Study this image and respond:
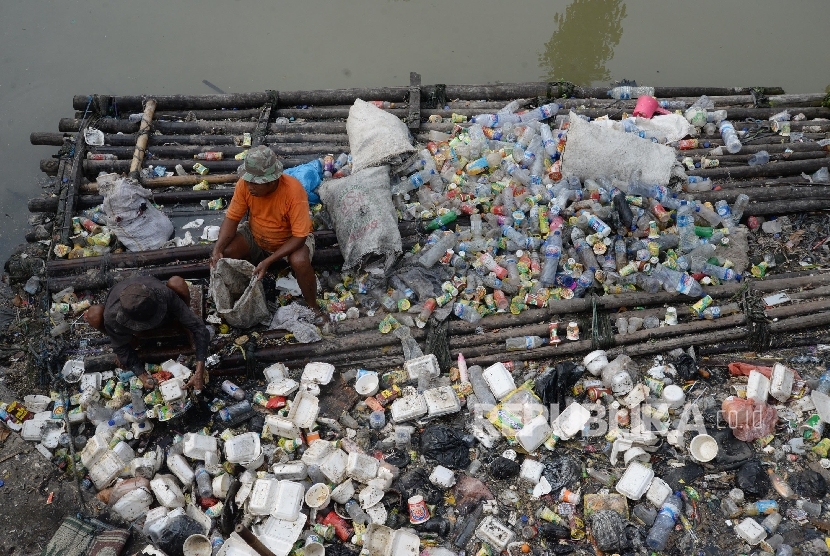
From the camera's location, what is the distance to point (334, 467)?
3.78 meters

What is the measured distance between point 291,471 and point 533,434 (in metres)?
1.45

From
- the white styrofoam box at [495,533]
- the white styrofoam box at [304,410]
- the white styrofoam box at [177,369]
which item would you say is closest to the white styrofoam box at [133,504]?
the white styrofoam box at [177,369]

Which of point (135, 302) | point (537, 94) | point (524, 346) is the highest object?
point (537, 94)

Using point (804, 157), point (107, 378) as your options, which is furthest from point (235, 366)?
point (804, 157)

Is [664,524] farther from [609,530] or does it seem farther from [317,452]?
[317,452]

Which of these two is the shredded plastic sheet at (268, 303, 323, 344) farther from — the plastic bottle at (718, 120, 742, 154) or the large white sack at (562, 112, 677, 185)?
the plastic bottle at (718, 120, 742, 154)

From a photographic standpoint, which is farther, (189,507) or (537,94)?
(537,94)

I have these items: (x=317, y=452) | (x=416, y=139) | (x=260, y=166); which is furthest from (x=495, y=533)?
(x=416, y=139)

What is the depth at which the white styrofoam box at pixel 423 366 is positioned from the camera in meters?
4.28

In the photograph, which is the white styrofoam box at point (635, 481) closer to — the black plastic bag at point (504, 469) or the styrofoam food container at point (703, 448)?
the styrofoam food container at point (703, 448)

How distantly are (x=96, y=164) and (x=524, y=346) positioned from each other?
396 centimetres

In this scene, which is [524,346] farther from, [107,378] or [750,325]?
[107,378]

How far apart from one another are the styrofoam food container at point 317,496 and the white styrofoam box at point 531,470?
115 cm

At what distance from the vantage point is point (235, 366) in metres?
4.40
